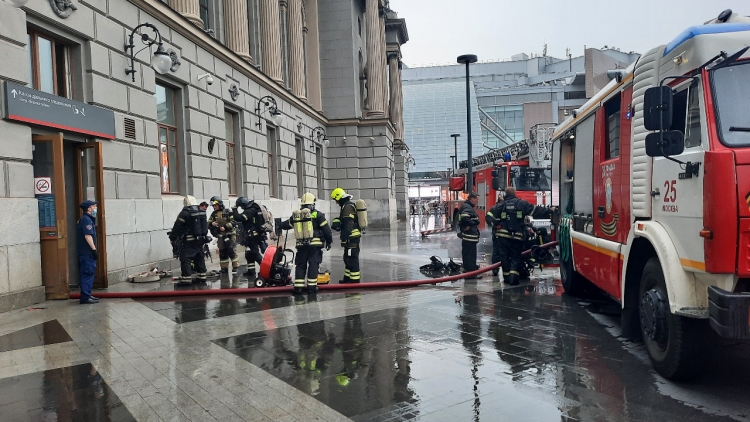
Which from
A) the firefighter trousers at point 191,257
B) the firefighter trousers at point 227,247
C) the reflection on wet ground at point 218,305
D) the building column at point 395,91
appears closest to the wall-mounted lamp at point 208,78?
the firefighter trousers at point 227,247

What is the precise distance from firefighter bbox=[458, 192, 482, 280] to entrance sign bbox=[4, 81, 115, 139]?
7.16 meters

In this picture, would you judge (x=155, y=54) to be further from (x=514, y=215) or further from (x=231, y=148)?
(x=514, y=215)

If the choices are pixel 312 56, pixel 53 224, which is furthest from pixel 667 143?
pixel 312 56

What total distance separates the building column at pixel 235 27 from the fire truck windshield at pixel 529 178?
956cm

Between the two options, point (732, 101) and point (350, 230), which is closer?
point (732, 101)

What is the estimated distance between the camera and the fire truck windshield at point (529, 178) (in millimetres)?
17734

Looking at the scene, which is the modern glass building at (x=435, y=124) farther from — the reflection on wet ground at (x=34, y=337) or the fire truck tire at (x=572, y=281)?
the reflection on wet ground at (x=34, y=337)

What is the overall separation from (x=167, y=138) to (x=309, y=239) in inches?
252

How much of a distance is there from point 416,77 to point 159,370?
100141 millimetres

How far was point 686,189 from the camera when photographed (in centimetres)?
443

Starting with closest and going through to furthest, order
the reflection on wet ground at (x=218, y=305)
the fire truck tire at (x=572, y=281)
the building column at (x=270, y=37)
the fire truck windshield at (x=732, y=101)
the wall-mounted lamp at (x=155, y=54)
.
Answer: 1. the fire truck windshield at (x=732, y=101)
2. the reflection on wet ground at (x=218, y=305)
3. the fire truck tire at (x=572, y=281)
4. the wall-mounted lamp at (x=155, y=54)
5. the building column at (x=270, y=37)

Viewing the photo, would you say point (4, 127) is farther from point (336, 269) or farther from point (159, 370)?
point (336, 269)

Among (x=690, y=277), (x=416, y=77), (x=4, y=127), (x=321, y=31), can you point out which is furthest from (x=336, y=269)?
(x=416, y=77)

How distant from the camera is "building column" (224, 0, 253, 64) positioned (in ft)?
59.9
